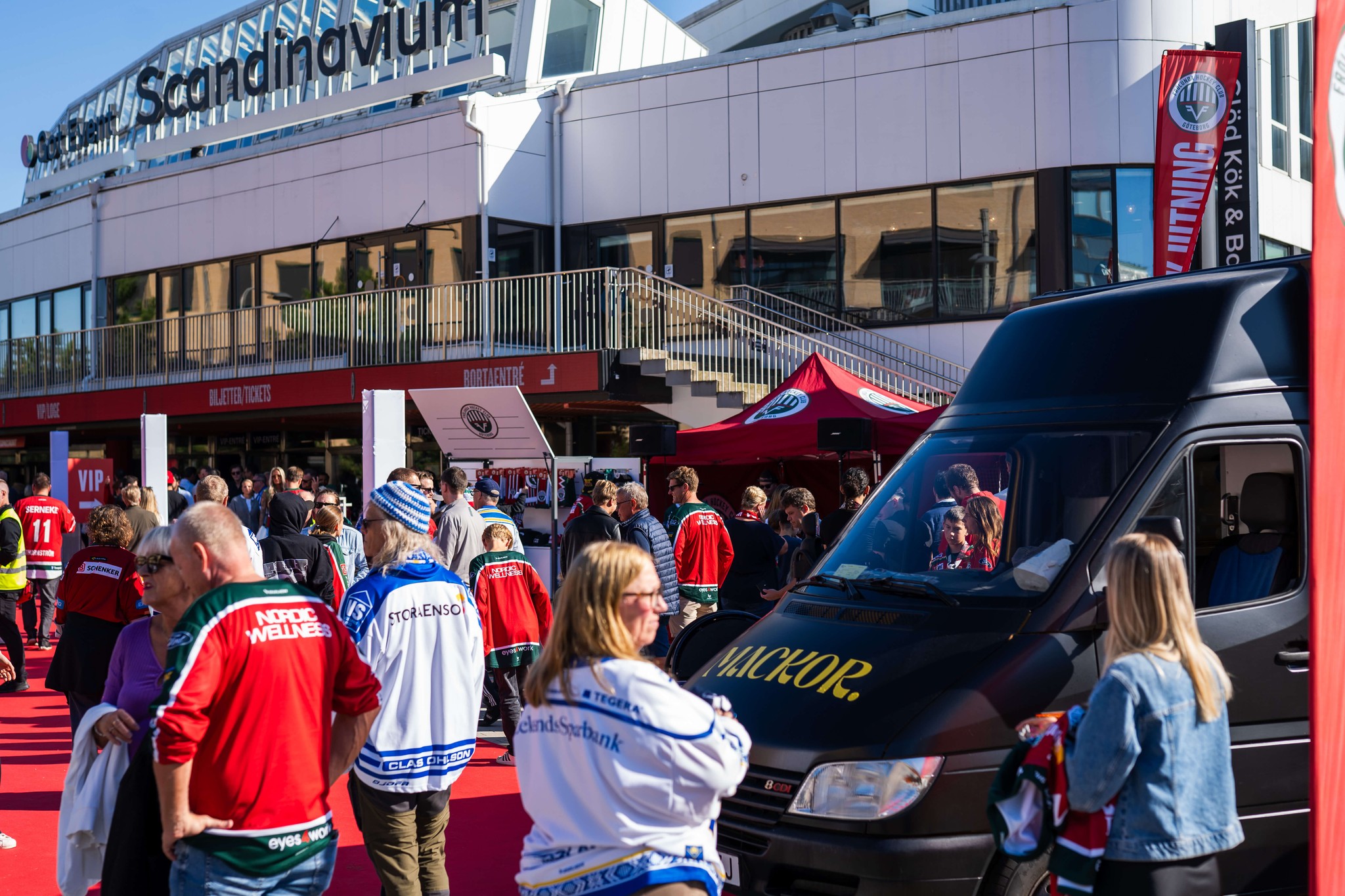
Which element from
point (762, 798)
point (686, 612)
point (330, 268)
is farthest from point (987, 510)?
point (330, 268)

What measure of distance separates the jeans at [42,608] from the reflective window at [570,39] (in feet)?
41.3

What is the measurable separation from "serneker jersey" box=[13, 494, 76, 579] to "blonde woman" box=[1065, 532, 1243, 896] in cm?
1296

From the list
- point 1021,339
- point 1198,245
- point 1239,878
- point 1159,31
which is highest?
point 1159,31

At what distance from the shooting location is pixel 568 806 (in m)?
3.03

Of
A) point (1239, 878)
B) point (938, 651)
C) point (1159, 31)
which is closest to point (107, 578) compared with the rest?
point (938, 651)

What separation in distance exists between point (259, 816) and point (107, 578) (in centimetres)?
429

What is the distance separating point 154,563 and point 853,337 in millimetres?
16043

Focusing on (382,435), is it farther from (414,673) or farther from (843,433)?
(414,673)

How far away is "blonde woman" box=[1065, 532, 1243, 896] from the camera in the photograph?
11.2 feet

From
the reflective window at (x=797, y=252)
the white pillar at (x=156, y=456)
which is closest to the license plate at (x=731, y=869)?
the white pillar at (x=156, y=456)

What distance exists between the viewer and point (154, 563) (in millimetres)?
Result: 3951

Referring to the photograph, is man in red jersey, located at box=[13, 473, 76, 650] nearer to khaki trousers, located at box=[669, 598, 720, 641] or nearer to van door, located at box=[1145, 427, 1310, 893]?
khaki trousers, located at box=[669, 598, 720, 641]

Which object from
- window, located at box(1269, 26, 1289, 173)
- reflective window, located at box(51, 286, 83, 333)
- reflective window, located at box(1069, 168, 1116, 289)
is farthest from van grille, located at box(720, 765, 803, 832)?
reflective window, located at box(51, 286, 83, 333)

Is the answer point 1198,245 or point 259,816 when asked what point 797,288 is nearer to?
point 1198,245
